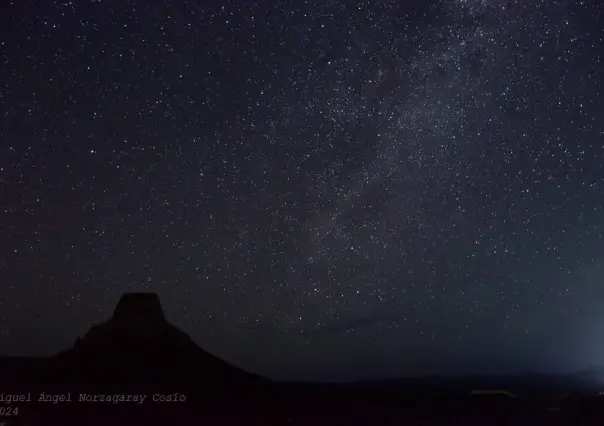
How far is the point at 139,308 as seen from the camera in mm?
55219

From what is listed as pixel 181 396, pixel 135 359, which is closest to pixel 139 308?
pixel 135 359

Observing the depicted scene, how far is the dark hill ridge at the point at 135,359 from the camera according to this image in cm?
4284

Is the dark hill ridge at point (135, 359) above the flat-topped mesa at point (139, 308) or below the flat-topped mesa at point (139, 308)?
below

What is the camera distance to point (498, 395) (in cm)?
3084

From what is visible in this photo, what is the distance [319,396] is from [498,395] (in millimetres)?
11571

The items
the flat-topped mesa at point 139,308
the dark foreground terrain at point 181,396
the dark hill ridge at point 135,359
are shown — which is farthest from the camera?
the flat-topped mesa at point 139,308

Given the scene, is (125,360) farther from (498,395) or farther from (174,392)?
(498,395)

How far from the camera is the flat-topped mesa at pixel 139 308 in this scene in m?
53.8

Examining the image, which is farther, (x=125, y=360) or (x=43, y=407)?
(x=125, y=360)

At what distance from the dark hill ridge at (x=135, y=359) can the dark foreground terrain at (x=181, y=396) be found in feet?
0.27

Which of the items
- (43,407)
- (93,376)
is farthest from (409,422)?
(93,376)

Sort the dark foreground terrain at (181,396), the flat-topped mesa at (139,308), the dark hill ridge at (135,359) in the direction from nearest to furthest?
1. the dark foreground terrain at (181,396)
2. the dark hill ridge at (135,359)
3. the flat-topped mesa at (139,308)

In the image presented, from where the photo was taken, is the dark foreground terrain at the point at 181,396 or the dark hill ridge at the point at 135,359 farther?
the dark hill ridge at the point at 135,359

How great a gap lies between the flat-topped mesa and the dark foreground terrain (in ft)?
0.28
